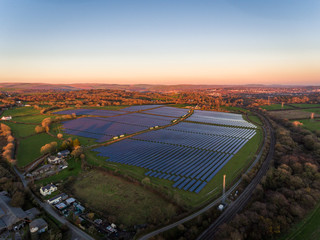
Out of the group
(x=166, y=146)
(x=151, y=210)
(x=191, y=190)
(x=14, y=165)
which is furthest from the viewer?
(x=166, y=146)

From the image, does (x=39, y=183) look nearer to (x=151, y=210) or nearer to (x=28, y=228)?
(x=28, y=228)

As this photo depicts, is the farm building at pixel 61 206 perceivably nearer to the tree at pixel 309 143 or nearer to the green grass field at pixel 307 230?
the green grass field at pixel 307 230

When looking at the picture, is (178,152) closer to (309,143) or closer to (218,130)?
(218,130)

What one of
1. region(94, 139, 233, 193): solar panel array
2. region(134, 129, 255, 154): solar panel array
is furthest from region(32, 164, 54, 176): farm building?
region(134, 129, 255, 154): solar panel array

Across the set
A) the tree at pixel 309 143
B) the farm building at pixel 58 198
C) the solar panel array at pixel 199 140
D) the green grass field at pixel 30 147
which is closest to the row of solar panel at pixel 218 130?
the solar panel array at pixel 199 140

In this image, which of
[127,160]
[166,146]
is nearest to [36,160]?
[127,160]

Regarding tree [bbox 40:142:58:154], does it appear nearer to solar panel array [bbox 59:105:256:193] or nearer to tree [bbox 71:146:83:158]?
tree [bbox 71:146:83:158]
